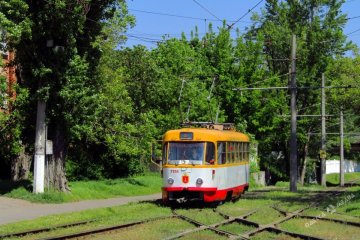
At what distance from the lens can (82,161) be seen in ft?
104

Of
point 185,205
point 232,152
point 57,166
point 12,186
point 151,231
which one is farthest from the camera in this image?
point 12,186

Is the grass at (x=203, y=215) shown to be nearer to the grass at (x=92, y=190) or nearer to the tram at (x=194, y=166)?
the tram at (x=194, y=166)

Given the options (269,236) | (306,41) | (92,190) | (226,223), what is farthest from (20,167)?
(306,41)

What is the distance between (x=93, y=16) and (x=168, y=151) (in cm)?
663

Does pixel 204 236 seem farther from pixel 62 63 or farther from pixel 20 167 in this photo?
pixel 20 167

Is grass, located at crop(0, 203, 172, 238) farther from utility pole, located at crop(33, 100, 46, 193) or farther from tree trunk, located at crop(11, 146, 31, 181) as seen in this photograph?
tree trunk, located at crop(11, 146, 31, 181)

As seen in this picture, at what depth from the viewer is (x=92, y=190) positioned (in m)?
25.9

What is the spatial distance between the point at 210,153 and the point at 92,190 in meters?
7.72

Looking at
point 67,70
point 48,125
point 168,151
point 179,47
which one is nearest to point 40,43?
point 67,70

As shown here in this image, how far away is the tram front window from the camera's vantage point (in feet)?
66.0

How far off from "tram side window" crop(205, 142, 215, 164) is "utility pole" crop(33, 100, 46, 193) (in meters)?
6.58

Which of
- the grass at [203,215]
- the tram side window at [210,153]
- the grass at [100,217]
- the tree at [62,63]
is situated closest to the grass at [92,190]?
the tree at [62,63]

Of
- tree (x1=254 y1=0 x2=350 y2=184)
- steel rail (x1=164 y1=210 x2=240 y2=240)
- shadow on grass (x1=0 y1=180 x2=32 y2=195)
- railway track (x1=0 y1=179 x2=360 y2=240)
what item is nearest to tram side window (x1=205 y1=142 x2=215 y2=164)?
railway track (x1=0 y1=179 x2=360 y2=240)

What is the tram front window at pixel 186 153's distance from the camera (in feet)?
66.0
